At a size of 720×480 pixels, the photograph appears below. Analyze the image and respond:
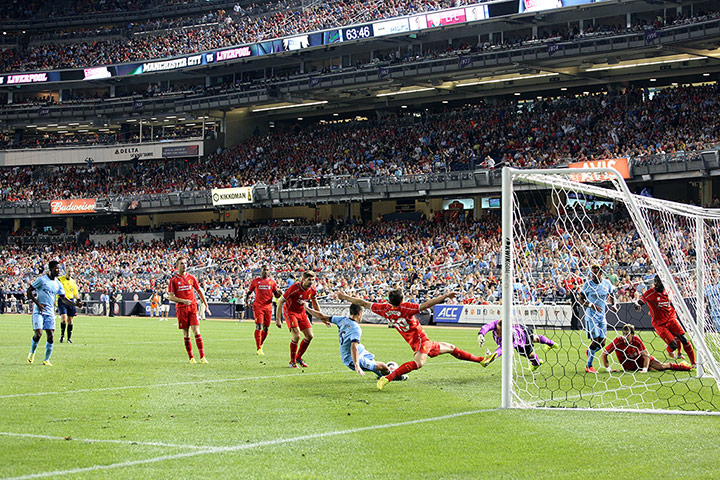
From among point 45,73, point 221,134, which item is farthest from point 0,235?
point 221,134

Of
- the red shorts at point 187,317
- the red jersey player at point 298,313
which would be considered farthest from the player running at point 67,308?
the red jersey player at point 298,313

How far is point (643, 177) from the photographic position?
4147 cm

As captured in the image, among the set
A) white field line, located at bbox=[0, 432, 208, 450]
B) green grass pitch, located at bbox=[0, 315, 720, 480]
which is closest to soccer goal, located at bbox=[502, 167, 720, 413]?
green grass pitch, located at bbox=[0, 315, 720, 480]

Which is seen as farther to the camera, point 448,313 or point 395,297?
point 448,313

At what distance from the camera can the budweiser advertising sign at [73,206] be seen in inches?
2479

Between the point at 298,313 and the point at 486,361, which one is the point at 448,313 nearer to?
the point at 298,313

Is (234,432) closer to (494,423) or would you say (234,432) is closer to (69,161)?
(494,423)

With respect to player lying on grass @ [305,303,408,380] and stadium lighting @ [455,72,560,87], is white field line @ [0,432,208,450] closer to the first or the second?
player lying on grass @ [305,303,408,380]

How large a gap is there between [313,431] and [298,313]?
7759 mm

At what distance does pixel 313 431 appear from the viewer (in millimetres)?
8672

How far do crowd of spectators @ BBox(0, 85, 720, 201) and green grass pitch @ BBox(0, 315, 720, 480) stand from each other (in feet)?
A: 107

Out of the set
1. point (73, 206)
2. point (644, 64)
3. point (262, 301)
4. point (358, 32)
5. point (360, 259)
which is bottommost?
point (262, 301)

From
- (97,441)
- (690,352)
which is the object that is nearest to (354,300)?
(97,441)

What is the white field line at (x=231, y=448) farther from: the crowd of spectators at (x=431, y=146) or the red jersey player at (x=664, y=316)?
the crowd of spectators at (x=431, y=146)
